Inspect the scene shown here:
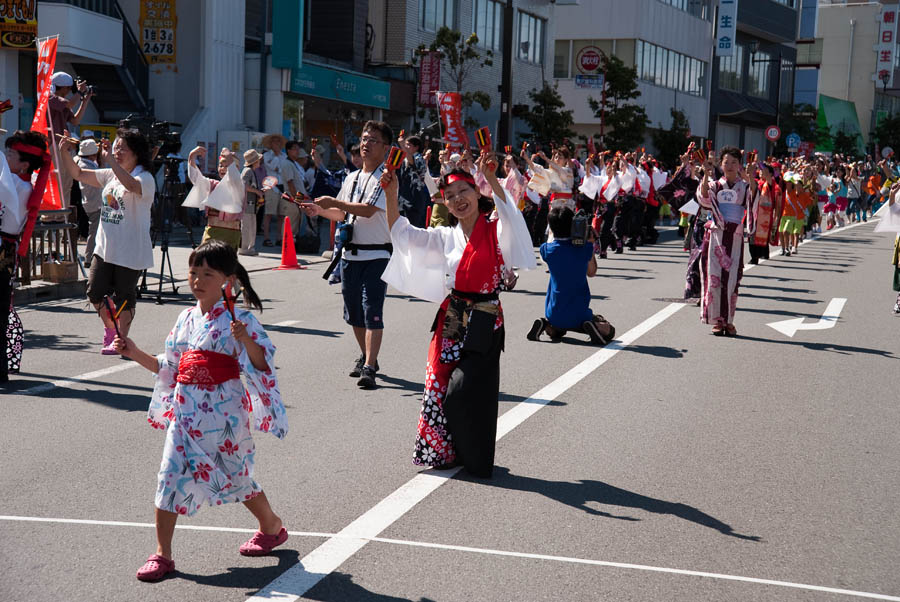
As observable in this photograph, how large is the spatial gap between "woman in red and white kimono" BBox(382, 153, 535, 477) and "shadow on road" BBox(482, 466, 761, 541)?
0.18 m

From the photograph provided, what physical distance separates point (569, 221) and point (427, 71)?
→ 25365 millimetres

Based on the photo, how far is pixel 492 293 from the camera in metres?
6.19

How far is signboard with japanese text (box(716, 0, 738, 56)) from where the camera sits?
60625 mm

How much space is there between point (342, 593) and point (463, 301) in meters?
2.17

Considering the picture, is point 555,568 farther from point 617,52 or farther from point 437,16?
point 617,52

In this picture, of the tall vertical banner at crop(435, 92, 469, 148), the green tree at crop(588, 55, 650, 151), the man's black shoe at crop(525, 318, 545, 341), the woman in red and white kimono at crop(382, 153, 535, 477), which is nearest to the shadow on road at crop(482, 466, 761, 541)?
the woman in red and white kimono at crop(382, 153, 535, 477)

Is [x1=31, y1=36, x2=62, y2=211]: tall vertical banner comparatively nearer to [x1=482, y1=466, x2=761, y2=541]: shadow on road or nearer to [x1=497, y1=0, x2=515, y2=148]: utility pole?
[x1=482, y1=466, x2=761, y2=541]: shadow on road

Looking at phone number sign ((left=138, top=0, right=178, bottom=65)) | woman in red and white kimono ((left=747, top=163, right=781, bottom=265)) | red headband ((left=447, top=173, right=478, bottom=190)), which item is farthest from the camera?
phone number sign ((left=138, top=0, right=178, bottom=65))

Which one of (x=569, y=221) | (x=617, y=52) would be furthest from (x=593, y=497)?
(x=617, y=52)

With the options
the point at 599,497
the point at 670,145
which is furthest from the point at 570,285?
the point at 670,145

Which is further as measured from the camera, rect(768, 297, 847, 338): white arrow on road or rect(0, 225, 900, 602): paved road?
rect(768, 297, 847, 338): white arrow on road

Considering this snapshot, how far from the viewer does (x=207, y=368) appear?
14.8 feet

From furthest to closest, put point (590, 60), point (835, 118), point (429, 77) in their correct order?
point (835, 118)
point (590, 60)
point (429, 77)

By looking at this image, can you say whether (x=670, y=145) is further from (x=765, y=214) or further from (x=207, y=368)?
(x=207, y=368)
